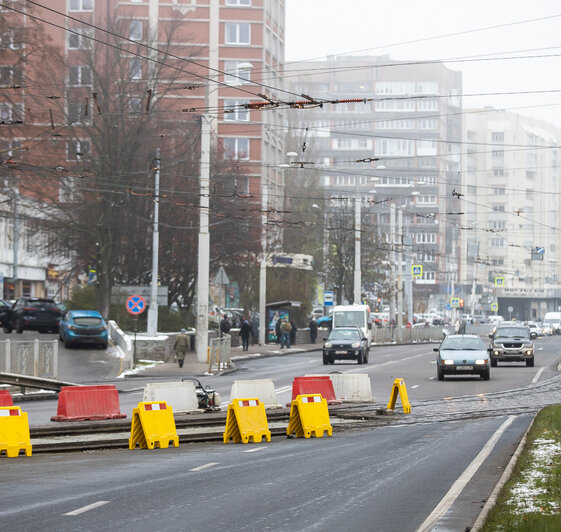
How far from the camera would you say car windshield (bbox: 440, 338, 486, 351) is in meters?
39.8

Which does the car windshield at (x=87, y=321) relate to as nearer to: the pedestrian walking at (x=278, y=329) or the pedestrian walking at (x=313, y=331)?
the pedestrian walking at (x=278, y=329)

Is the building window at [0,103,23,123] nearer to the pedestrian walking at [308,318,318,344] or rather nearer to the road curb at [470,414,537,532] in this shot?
the road curb at [470,414,537,532]

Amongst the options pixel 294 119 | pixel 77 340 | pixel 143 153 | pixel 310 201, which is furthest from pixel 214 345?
pixel 294 119

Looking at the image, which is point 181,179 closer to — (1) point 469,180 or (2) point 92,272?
(2) point 92,272

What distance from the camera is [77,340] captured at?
161 feet

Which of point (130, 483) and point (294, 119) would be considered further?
point (294, 119)

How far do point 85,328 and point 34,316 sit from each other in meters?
7.87

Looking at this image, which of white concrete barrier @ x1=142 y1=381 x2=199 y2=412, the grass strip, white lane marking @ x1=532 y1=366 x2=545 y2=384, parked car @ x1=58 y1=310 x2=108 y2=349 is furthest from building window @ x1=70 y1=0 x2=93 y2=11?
the grass strip

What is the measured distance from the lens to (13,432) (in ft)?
57.7

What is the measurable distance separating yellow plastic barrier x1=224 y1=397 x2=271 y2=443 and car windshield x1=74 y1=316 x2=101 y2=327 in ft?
98.1

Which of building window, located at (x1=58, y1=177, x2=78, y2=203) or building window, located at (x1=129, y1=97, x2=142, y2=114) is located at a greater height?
building window, located at (x1=129, y1=97, x2=142, y2=114)

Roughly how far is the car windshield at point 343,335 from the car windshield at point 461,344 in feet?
38.5

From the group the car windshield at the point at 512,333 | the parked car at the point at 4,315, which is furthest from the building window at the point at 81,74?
the car windshield at the point at 512,333

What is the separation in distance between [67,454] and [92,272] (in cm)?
4432
